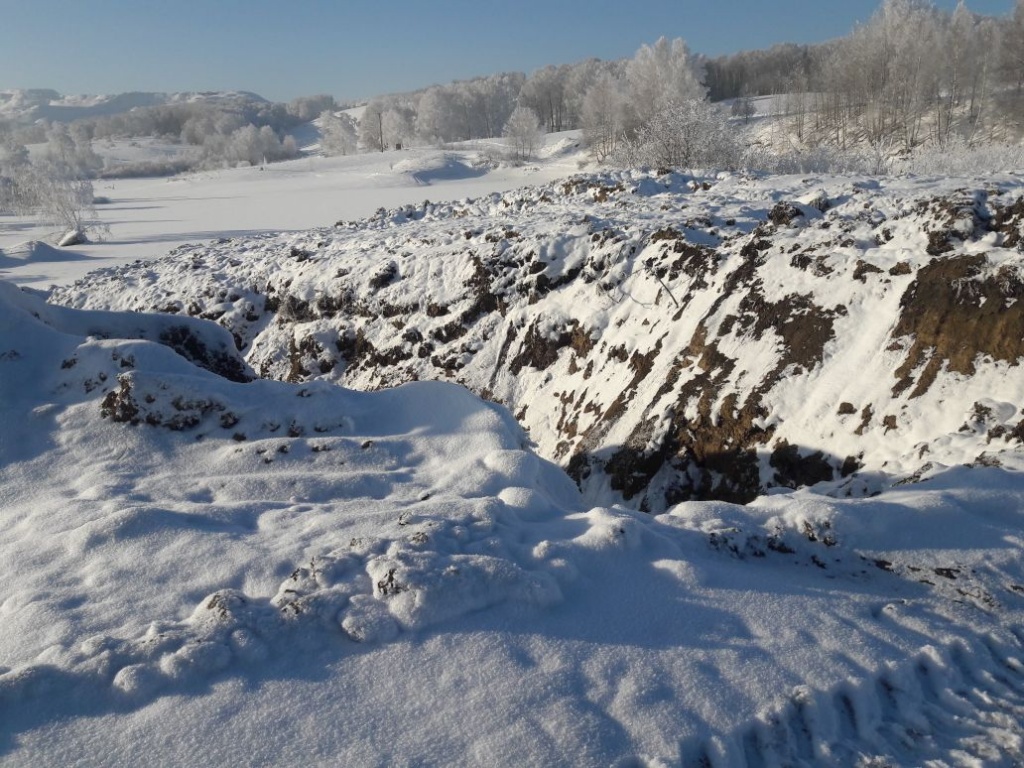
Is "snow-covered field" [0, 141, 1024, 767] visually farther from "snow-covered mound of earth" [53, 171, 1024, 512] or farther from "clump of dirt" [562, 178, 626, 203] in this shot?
"clump of dirt" [562, 178, 626, 203]

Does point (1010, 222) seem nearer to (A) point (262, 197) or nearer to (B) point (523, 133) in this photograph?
(A) point (262, 197)

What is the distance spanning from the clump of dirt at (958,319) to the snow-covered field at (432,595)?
0.19m

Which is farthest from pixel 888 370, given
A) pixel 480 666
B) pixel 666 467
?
pixel 480 666

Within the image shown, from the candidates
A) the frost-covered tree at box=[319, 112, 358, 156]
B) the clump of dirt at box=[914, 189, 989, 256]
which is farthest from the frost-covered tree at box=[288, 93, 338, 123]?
the clump of dirt at box=[914, 189, 989, 256]

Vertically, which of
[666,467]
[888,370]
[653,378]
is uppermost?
[888,370]

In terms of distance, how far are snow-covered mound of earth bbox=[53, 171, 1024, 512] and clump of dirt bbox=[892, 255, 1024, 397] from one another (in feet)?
0.08

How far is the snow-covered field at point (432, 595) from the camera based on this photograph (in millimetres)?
3086

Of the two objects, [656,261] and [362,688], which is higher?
[656,261]

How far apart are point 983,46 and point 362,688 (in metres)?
64.0

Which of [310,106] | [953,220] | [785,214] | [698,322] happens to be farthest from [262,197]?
[310,106]

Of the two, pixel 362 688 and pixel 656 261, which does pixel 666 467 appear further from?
pixel 362 688

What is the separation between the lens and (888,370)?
735 cm

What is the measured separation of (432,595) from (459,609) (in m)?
0.18

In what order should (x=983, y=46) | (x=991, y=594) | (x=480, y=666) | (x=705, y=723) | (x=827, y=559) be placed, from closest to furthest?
1. (x=705, y=723)
2. (x=480, y=666)
3. (x=991, y=594)
4. (x=827, y=559)
5. (x=983, y=46)
